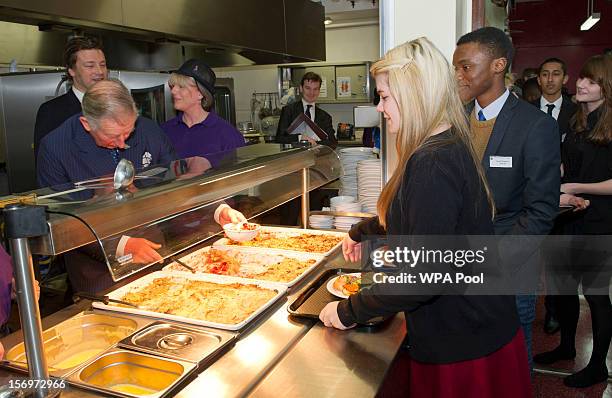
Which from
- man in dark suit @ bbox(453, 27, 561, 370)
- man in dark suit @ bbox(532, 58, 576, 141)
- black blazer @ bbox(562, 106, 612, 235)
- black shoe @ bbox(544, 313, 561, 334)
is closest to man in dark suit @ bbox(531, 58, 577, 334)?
man in dark suit @ bbox(532, 58, 576, 141)

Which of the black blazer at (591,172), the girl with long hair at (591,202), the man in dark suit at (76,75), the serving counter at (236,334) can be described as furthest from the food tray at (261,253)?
the black blazer at (591,172)

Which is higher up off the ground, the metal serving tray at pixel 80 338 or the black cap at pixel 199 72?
the black cap at pixel 199 72

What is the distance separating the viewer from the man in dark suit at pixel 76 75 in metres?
3.07

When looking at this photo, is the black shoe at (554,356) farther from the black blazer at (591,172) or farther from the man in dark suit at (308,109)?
the man in dark suit at (308,109)

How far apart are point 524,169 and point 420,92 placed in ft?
3.09

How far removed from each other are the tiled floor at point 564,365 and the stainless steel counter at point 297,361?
196 cm

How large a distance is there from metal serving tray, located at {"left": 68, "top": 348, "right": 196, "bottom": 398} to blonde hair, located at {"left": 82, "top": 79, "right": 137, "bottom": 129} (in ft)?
3.20

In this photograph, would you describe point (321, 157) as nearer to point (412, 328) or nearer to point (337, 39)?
point (412, 328)

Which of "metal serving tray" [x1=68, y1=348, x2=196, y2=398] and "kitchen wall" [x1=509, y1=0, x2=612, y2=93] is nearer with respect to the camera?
"metal serving tray" [x1=68, y1=348, x2=196, y2=398]

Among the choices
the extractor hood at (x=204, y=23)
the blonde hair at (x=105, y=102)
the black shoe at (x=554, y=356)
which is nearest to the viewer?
the blonde hair at (x=105, y=102)

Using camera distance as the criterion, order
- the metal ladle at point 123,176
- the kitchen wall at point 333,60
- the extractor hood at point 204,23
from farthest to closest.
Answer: the kitchen wall at point 333,60, the extractor hood at point 204,23, the metal ladle at point 123,176

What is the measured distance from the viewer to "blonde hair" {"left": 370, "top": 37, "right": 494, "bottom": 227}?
1.47 metres

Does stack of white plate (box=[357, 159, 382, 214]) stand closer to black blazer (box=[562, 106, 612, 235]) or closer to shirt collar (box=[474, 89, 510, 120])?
shirt collar (box=[474, 89, 510, 120])

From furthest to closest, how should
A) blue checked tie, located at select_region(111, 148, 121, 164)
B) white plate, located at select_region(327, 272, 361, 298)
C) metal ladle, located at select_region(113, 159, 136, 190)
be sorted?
1. blue checked tie, located at select_region(111, 148, 121, 164)
2. white plate, located at select_region(327, 272, 361, 298)
3. metal ladle, located at select_region(113, 159, 136, 190)
